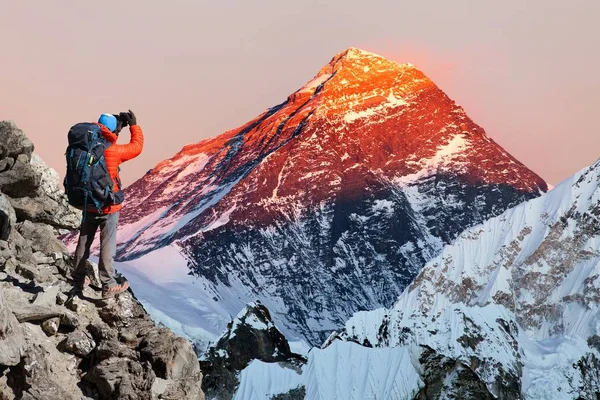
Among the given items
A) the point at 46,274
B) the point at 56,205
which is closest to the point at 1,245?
the point at 46,274

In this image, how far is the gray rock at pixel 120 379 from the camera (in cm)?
1738

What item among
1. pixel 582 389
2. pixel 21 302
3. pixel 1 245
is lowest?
pixel 582 389

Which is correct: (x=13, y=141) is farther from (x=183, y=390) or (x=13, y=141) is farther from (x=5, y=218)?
(x=183, y=390)

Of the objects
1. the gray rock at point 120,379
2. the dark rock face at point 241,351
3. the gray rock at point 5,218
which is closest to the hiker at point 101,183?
the gray rock at point 5,218

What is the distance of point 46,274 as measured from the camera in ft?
68.5

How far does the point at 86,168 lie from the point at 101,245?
2.02 meters

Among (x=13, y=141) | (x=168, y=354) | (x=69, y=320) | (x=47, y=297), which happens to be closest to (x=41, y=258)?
(x=13, y=141)

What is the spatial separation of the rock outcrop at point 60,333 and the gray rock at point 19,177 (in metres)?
0.02

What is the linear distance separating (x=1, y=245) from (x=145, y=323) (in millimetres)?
3567

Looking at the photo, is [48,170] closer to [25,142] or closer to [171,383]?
[25,142]

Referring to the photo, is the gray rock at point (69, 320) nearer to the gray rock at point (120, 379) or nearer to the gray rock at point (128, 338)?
the gray rock at point (128, 338)

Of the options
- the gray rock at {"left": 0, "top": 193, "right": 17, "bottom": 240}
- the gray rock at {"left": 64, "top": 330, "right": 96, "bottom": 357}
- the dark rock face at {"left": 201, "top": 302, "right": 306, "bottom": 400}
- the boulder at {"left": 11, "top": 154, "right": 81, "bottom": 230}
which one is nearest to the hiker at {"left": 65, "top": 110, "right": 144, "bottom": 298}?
the gray rock at {"left": 64, "top": 330, "right": 96, "bottom": 357}

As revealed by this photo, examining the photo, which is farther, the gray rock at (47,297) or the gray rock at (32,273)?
the gray rock at (32,273)

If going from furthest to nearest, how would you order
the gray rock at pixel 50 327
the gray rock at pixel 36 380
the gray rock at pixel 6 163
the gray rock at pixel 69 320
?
1. the gray rock at pixel 6 163
2. the gray rock at pixel 69 320
3. the gray rock at pixel 50 327
4. the gray rock at pixel 36 380
